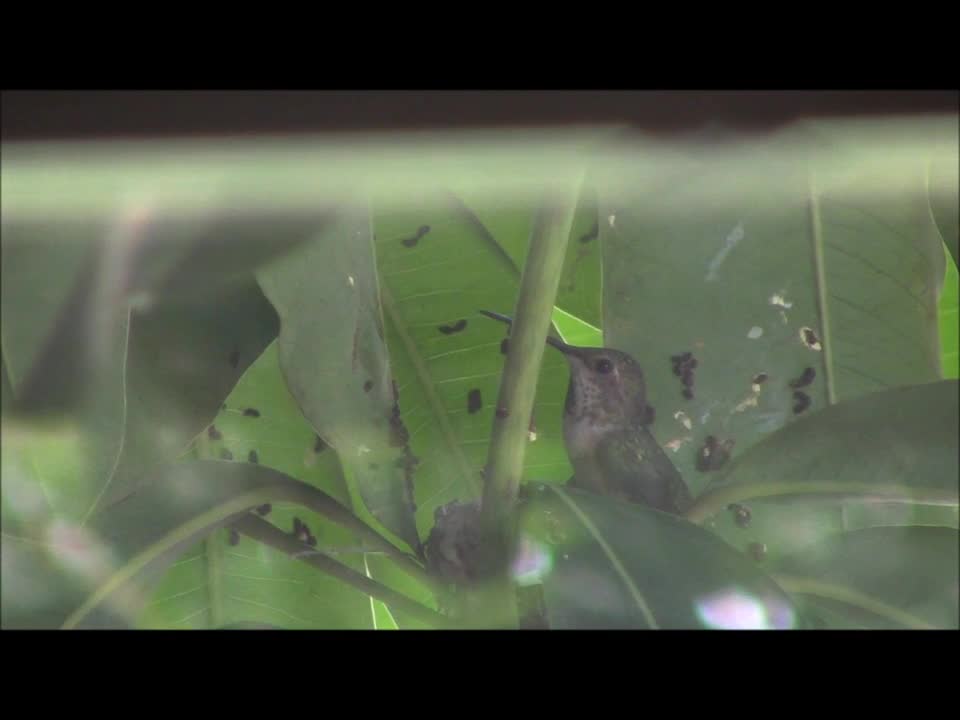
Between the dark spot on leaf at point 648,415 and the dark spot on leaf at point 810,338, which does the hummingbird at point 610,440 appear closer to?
the dark spot on leaf at point 648,415

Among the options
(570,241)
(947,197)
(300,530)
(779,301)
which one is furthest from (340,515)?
(947,197)

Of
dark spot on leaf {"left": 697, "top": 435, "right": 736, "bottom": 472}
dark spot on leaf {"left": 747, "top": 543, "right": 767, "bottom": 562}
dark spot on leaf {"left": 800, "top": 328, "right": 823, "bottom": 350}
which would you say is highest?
dark spot on leaf {"left": 800, "top": 328, "right": 823, "bottom": 350}

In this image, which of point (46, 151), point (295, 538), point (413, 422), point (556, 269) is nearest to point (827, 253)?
point (556, 269)

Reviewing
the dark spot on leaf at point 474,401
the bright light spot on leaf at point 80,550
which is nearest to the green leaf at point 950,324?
the dark spot on leaf at point 474,401

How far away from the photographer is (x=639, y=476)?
70cm

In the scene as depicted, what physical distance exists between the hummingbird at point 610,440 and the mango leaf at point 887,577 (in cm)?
10

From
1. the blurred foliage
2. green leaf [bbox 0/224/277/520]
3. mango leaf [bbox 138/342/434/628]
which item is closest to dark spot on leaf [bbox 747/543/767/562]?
the blurred foliage

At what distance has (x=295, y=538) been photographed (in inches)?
28.0

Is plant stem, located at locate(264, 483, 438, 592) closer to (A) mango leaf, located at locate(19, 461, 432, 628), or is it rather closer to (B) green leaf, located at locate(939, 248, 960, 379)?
(A) mango leaf, located at locate(19, 461, 432, 628)

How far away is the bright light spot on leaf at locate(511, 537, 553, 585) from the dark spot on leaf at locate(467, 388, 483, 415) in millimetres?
101

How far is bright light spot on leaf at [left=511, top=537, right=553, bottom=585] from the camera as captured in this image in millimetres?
658

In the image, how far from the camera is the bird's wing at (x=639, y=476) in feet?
2.27

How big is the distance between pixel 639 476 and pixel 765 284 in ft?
0.57
